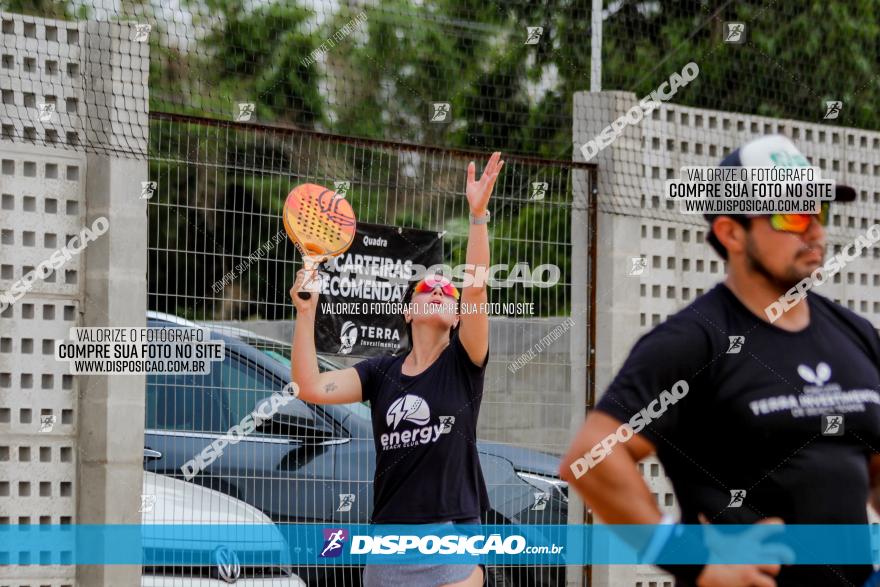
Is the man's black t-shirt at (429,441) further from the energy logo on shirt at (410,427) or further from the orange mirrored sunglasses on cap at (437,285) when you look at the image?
the orange mirrored sunglasses on cap at (437,285)

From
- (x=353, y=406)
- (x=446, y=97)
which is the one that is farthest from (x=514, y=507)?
(x=446, y=97)

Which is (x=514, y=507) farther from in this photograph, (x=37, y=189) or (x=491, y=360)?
(x=37, y=189)

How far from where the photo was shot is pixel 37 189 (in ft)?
22.8

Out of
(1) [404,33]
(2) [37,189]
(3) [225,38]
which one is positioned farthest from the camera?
(1) [404,33]

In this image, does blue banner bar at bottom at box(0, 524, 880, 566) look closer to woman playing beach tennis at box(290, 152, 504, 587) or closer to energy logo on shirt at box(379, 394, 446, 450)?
woman playing beach tennis at box(290, 152, 504, 587)

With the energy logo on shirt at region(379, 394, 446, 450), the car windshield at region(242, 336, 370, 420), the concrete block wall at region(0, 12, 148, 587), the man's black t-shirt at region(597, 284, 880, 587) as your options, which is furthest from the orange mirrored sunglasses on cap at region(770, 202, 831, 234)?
the car windshield at region(242, 336, 370, 420)

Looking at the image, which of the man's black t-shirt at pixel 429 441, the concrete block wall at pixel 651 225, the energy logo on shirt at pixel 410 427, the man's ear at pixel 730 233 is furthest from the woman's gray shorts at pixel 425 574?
the concrete block wall at pixel 651 225

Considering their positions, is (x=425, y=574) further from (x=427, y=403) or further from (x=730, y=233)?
(x=730, y=233)

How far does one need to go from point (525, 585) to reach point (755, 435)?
5.16 meters

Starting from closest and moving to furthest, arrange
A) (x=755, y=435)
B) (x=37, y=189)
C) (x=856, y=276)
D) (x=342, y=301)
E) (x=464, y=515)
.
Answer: (x=755, y=435), (x=464, y=515), (x=37, y=189), (x=342, y=301), (x=856, y=276)

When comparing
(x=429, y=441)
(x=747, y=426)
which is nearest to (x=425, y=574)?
(x=429, y=441)

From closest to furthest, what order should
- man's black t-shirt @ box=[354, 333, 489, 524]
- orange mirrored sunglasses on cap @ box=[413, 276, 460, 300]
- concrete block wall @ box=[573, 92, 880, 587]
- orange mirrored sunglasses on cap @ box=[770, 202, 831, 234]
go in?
orange mirrored sunglasses on cap @ box=[770, 202, 831, 234], man's black t-shirt @ box=[354, 333, 489, 524], orange mirrored sunglasses on cap @ box=[413, 276, 460, 300], concrete block wall @ box=[573, 92, 880, 587]

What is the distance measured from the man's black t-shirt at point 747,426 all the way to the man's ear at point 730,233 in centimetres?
17

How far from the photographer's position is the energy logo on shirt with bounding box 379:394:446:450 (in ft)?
18.6
